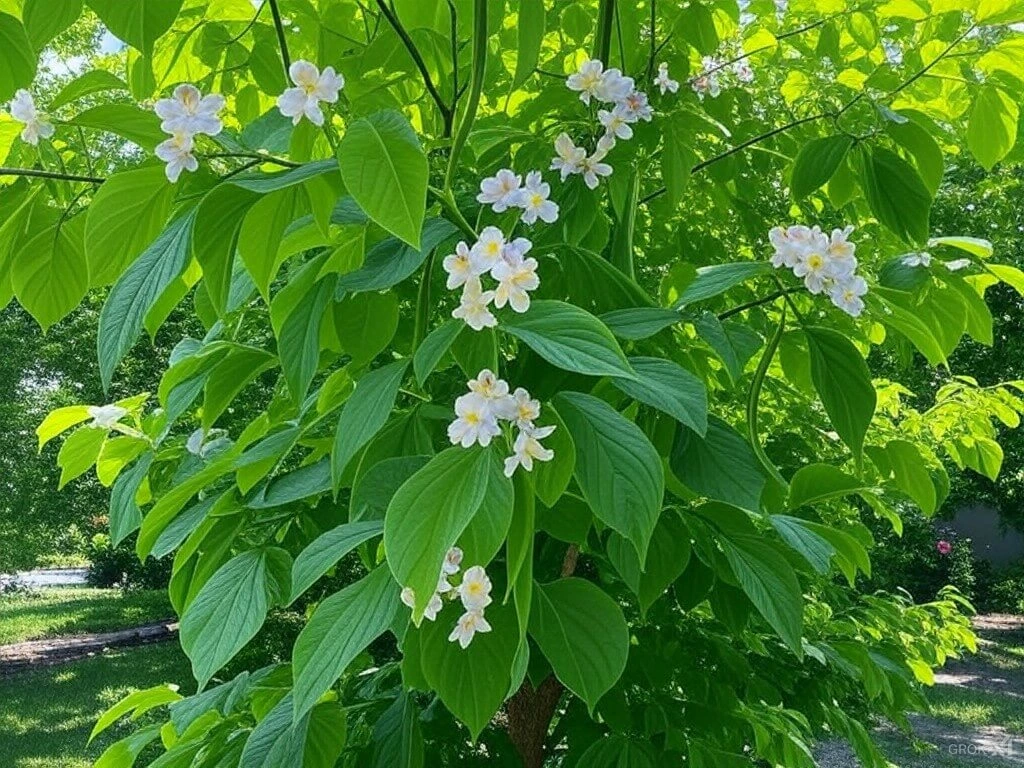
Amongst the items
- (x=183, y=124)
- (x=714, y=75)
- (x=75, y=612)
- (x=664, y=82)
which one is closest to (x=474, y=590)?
(x=183, y=124)

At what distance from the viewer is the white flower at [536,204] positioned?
0.71 m

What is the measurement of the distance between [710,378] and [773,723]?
46 centimetres

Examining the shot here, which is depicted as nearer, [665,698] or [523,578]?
[523,578]

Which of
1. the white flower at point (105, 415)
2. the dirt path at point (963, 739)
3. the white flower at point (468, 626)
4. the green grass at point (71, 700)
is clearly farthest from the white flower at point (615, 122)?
the green grass at point (71, 700)

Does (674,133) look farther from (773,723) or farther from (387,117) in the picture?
(773,723)

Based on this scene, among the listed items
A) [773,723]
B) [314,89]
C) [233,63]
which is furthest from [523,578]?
[773,723]

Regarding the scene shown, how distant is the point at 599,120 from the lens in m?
0.81

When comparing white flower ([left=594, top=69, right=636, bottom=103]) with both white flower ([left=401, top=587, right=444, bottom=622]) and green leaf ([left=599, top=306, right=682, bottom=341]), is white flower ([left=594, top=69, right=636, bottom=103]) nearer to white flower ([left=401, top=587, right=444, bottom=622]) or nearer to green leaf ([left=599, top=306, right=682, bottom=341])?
green leaf ([left=599, top=306, right=682, bottom=341])

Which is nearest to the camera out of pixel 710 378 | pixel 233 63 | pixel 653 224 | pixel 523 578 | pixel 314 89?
pixel 523 578

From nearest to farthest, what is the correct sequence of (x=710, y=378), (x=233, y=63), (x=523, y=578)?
(x=523, y=578) < (x=233, y=63) < (x=710, y=378)

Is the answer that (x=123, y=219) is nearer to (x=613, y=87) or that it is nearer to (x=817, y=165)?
(x=613, y=87)

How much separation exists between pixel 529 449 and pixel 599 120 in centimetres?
41

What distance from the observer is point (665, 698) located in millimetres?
1110

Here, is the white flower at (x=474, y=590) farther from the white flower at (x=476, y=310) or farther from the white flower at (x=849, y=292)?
the white flower at (x=849, y=292)
